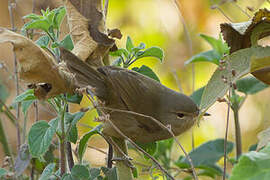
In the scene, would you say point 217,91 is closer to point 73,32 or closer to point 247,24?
point 247,24

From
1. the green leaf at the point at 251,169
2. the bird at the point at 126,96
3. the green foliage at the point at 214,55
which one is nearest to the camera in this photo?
the green leaf at the point at 251,169

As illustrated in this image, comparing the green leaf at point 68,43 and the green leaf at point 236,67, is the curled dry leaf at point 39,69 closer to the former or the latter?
the green leaf at point 68,43

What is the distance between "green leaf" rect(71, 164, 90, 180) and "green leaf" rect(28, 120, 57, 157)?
0.19 feet

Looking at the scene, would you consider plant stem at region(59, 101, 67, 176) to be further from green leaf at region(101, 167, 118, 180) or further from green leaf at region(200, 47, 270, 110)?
green leaf at region(200, 47, 270, 110)

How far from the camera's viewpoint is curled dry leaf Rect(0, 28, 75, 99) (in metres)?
0.63

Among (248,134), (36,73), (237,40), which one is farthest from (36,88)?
(248,134)

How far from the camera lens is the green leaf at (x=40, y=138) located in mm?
716

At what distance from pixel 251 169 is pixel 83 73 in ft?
1.09

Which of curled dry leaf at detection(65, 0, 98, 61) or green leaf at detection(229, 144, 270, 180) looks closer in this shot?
green leaf at detection(229, 144, 270, 180)

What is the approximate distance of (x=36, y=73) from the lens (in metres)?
0.66

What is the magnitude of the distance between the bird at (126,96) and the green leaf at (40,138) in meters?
0.09

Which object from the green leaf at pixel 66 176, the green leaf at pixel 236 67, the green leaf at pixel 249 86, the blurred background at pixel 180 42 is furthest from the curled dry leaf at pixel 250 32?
the blurred background at pixel 180 42

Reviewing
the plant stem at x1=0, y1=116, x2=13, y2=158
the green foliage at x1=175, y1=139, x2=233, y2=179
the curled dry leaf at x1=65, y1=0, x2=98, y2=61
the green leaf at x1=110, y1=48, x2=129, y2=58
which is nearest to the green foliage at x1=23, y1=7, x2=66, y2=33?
the curled dry leaf at x1=65, y1=0, x2=98, y2=61

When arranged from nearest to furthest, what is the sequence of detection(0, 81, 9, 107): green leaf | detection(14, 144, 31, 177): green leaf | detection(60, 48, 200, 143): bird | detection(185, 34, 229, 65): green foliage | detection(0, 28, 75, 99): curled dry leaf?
detection(0, 28, 75, 99): curled dry leaf, detection(60, 48, 200, 143): bird, detection(14, 144, 31, 177): green leaf, detection(185, 34, 229, 65): green foliage, detection(0, 81, 9, 107): green leaf
